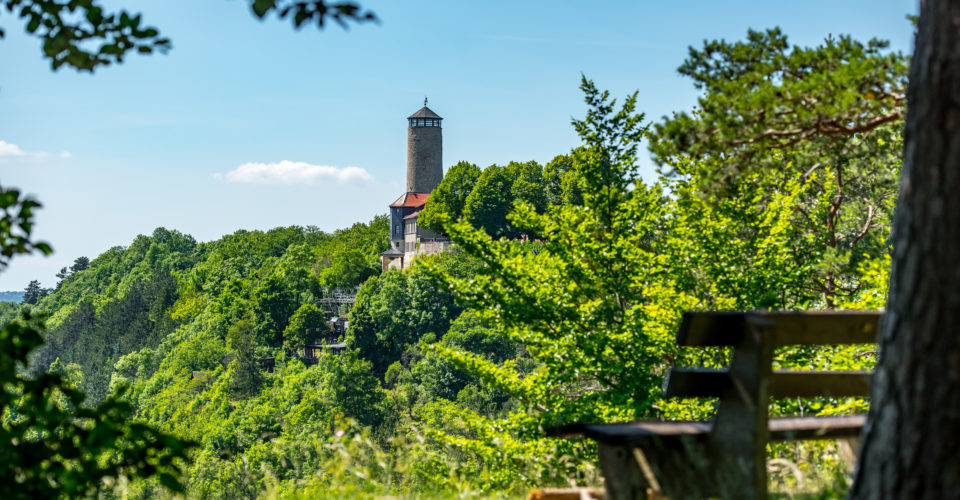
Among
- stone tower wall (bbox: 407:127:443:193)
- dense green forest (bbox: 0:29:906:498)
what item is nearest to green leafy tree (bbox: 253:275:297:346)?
stone tower wall (bbox: 407:127:443:193)

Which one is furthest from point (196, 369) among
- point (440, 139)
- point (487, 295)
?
point (487, 295)

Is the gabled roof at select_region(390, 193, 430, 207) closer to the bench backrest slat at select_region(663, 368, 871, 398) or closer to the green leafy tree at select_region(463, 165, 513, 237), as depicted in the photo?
the green leafy tree at select_region(463, 165, 513, 237)

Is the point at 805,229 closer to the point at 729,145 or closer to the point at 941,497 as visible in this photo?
the point at 729,145

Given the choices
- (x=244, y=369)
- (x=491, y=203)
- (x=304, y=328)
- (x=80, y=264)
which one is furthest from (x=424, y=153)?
(x=80, y=264)

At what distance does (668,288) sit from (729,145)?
193 inches

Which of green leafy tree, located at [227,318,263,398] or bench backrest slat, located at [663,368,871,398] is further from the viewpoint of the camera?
green leafy tree, located at [227,318,263,398]

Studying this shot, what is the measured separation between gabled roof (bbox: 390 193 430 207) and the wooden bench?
337 ft

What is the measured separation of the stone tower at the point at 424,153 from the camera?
113m

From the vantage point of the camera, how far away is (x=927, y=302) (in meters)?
2.67

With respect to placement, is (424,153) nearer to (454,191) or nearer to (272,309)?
(454,191)

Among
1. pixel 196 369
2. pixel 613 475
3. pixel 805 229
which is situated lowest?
pixel 196 369

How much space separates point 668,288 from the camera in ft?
32.8

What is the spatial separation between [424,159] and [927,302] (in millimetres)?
112060

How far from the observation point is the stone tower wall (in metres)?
113
